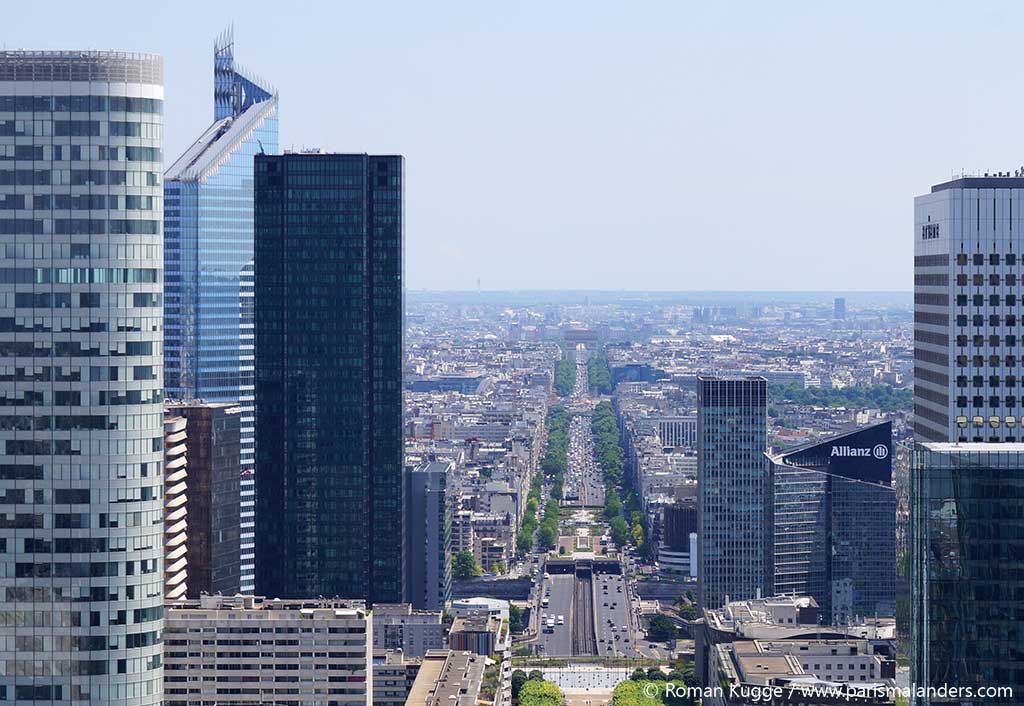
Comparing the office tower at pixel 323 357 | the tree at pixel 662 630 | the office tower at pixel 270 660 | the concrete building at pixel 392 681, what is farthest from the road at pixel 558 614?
the office tower at pixel 270 660

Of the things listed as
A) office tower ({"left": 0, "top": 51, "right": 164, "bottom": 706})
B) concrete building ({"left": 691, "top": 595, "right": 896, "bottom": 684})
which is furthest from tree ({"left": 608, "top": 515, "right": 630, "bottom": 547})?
office tower ({"left": 0, "top": 51, "right": 164, "bottom": 706})

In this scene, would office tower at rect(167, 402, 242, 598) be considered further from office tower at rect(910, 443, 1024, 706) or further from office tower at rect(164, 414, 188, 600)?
office tower at rect(910, 443, 1024, 706)

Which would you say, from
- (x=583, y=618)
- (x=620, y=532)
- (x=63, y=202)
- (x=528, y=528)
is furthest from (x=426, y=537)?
(x=63, y=202)

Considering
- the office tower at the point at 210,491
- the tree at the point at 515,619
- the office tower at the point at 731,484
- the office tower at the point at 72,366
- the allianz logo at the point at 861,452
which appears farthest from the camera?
the tree at the point at 515,619

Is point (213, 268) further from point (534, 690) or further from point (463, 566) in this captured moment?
point (463, 566)

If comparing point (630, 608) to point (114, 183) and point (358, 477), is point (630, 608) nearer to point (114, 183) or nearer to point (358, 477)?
point (358, 477)

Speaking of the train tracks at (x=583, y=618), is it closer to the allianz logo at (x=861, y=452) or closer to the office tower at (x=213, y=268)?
the allianz logo at (x=861, y=452)
